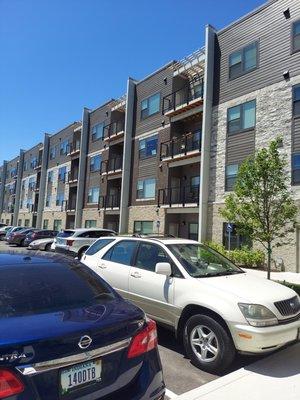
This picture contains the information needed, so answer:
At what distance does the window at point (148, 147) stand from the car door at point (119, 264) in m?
21.9

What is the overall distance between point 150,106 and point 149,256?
2504 cm

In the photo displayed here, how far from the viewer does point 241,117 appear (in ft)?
72.4

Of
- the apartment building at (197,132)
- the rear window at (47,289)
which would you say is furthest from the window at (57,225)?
the rear window at (47,289)

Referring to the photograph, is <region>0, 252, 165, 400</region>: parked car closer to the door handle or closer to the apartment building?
the door handle

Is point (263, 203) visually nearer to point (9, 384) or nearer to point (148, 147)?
point (9, 384)

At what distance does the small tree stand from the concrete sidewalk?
20.1ft

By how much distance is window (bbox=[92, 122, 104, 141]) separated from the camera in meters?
37.3

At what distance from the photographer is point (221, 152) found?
905 inches

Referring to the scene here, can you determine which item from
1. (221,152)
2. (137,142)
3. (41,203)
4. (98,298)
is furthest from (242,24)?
(41,203)

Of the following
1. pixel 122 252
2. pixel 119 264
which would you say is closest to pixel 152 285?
pixel 119 264

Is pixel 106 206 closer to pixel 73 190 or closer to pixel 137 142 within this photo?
pixel 137 142

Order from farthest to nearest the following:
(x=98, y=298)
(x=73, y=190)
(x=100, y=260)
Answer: (x=73, y=190), (x=100, y=260), (x=98, y=298)

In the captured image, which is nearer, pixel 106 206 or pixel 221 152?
pixel 221 152

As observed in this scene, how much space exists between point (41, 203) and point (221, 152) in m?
33.3
